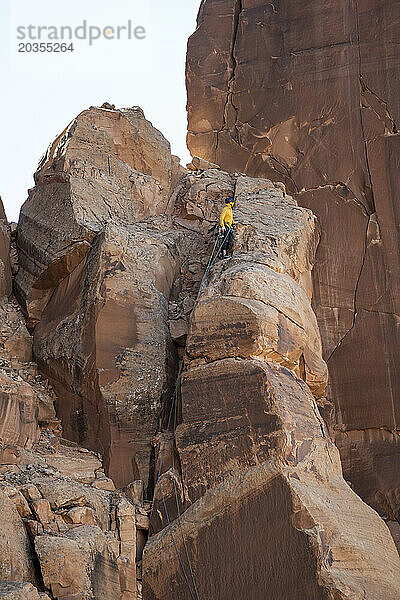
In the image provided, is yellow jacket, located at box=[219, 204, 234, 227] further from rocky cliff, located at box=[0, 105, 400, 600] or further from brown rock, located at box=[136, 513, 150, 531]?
brown rock, located at box=[136, 513, 150, 531]

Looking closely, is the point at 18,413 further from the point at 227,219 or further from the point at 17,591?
the point at 227,219

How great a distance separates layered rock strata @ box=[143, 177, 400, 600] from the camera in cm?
1206

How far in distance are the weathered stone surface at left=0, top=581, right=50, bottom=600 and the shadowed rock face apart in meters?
7.57

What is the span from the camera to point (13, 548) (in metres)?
11.8

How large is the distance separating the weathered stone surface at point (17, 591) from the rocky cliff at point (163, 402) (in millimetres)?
36

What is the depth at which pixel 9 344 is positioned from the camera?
16578mm

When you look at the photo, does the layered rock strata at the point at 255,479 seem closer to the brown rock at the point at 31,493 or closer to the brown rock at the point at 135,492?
the brown rock at the point at 135,492

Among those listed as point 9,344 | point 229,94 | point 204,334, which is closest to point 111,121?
point 229,94

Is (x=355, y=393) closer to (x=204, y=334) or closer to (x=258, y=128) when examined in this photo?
(x=204, y=334)

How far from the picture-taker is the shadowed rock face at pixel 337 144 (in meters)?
17.5

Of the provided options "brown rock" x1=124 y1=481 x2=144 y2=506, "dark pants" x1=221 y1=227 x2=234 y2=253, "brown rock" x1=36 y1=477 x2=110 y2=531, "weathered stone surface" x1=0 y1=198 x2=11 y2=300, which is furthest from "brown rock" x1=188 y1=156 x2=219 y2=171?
"brown rock" x1=36 y1=477 x2=110 y2=531

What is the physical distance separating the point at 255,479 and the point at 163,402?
9.73 ft

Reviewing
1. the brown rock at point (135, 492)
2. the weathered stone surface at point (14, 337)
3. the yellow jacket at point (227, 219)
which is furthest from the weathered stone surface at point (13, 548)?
the yellow jacket at point (227, 219)

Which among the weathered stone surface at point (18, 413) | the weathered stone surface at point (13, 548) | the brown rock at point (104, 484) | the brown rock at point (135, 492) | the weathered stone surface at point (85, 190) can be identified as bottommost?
the weathered stone surface at point (13, 548)
